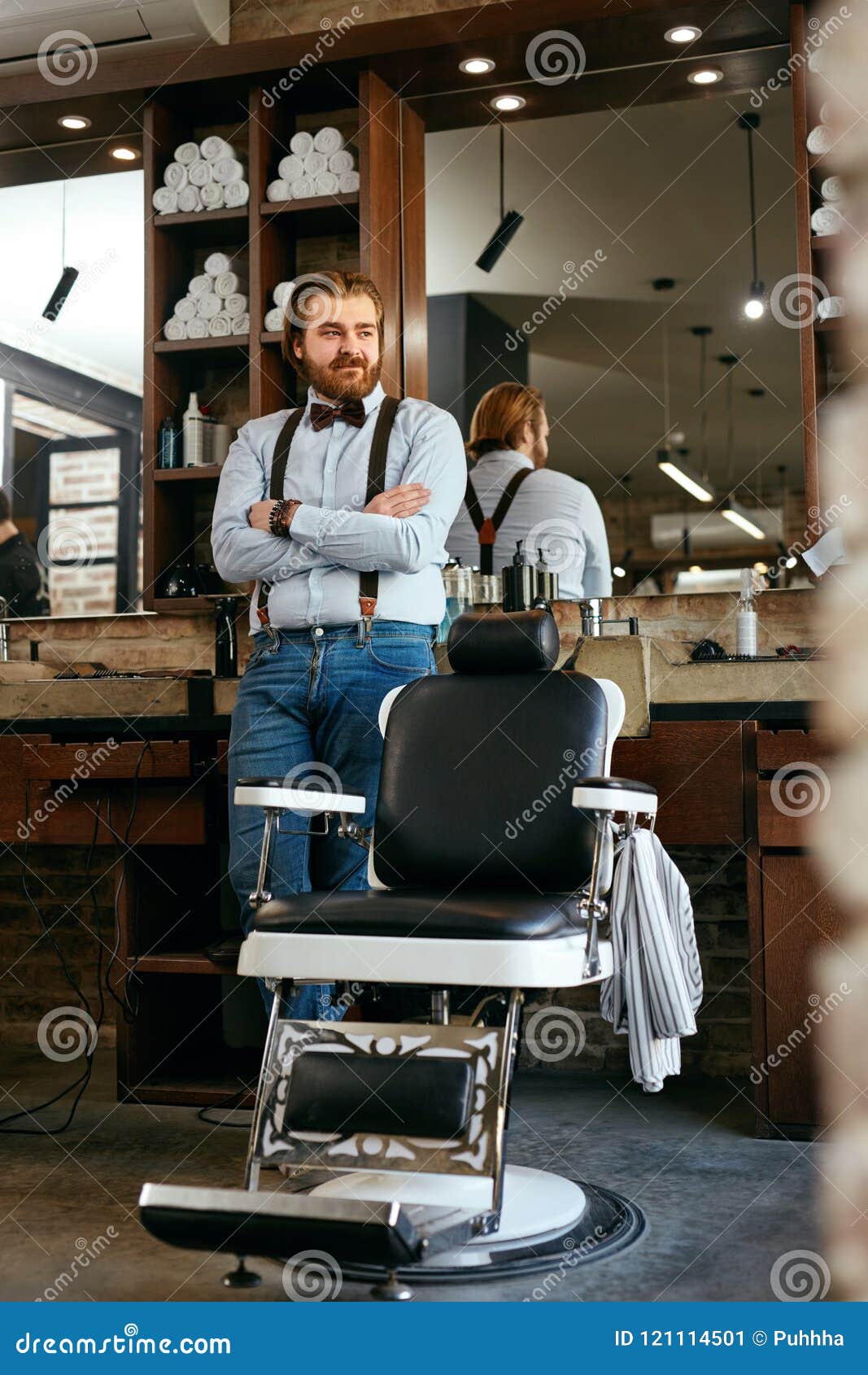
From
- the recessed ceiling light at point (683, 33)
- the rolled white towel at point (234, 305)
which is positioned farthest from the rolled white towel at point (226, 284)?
the recessed ceiling light at point (683, 33)

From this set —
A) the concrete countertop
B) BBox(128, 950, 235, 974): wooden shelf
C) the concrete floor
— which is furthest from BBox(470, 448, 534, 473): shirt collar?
the concrete floor

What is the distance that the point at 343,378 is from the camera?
2.66 meters

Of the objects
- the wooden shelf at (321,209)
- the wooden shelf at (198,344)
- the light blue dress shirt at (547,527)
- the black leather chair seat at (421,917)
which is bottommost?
the black leather chair seat at (421,917)

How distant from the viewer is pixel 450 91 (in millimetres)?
3564

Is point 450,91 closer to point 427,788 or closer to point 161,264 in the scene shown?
point 161,264

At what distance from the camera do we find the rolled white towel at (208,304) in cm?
355

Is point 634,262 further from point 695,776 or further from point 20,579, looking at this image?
point 20,579

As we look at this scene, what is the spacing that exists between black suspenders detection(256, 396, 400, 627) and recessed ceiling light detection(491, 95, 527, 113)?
4.41ft

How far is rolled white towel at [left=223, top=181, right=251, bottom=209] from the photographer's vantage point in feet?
11.6

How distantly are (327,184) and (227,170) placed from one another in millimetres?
311

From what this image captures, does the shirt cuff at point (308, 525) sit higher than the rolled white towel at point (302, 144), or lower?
lower

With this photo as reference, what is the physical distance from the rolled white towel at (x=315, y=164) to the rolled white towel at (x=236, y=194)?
17 centimetres

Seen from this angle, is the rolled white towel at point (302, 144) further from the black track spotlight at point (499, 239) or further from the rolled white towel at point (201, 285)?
the black track spotlight at point (499, 239)

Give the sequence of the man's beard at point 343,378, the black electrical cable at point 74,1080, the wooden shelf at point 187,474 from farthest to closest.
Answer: the wooden shelf at point 187,474 < the black electrical cable at point 74,1080 < the man's beard at point 343,378
